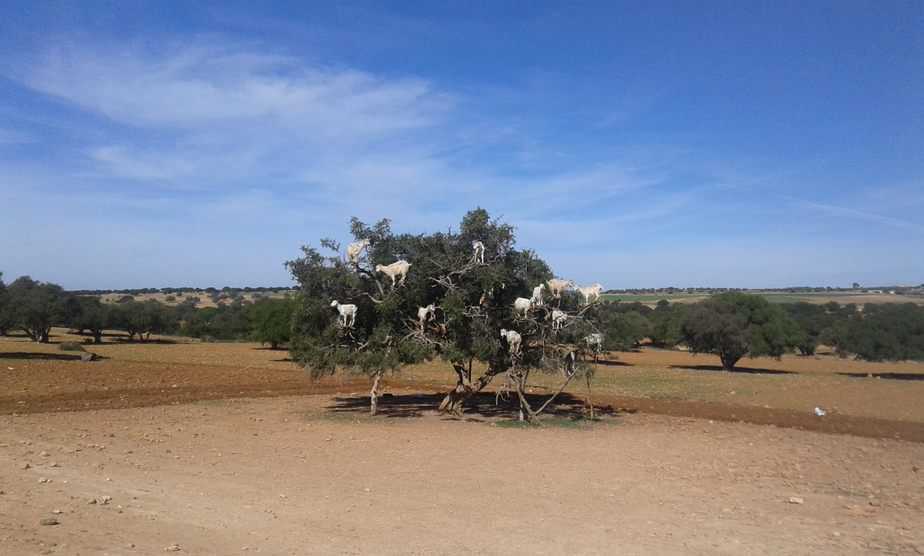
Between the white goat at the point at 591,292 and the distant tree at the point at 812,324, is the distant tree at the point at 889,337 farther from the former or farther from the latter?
the white goat at the point at 591,292

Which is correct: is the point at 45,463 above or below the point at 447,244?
below

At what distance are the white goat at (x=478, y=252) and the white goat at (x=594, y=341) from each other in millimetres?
3924

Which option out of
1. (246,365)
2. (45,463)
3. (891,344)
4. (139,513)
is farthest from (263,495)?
(891,344)

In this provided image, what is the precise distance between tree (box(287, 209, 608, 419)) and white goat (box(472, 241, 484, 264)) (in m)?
0.13

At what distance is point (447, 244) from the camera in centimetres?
2039

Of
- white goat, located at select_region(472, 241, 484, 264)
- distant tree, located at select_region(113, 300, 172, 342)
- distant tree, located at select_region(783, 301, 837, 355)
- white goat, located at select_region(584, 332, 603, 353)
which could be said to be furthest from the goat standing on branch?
distant tree, located at select_region(113, 300, 172, 342)

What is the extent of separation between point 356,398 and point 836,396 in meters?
21.0

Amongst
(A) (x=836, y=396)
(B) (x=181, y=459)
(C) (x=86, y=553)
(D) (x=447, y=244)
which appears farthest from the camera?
(A) (x=836, y=396)

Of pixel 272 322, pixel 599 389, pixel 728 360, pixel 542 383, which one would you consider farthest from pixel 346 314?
pixel 272 322

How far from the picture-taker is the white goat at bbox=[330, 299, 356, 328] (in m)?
19.2

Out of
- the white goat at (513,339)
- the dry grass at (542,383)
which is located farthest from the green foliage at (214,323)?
the white goat at (513,339)

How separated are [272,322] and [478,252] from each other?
1550 inches

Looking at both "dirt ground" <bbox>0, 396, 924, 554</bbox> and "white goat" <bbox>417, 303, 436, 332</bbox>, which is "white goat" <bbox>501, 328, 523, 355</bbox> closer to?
"white goat" <bbox>417, 303, 436, 332</bbox>

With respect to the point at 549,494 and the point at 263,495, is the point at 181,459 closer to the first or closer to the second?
the point at 263,495
